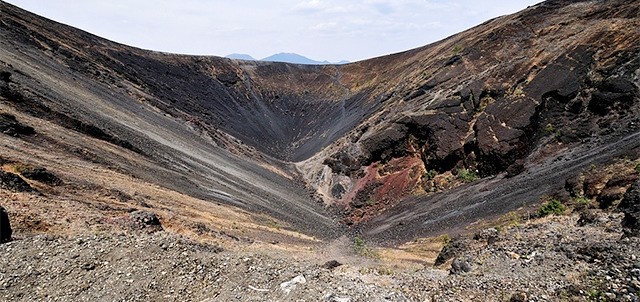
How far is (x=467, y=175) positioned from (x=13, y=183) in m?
23.8

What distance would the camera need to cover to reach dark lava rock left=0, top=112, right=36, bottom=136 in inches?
650

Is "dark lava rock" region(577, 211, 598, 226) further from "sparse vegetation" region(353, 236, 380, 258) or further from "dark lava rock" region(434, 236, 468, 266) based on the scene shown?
"sparse vegetation" region(353, 236, 380, 258)

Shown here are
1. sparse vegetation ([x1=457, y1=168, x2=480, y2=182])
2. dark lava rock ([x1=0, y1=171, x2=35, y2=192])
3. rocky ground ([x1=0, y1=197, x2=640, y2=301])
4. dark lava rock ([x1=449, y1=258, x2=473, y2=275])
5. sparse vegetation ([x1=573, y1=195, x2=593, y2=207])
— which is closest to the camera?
rocky ground ([x1=0, y1=197, x2=640, y2=301])

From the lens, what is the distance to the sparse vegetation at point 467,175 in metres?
25.5

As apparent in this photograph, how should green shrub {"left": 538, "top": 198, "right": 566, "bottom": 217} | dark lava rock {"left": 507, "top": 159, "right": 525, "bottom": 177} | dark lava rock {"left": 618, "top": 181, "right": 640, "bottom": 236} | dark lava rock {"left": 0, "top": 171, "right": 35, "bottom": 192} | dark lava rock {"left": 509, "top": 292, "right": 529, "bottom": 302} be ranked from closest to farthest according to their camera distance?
1. dark lava rock {"left": 509, "top": 292, "right": 529, "bottom": 302}
2. dark lava rock {"left": 618, "top": 181, "right": 640, "bottom": 236}
3. dark lava rock {"left": 0, "top": 171, "right": 35, "bottom": 192}
4. green shrub {"left": 538, "top": 198, "right": 566, "bottom": 217}
5. dark lava rock {"left": 507, "top": 159, "right": 525, "bottom": 177}

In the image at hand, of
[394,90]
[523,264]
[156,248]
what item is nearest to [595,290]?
[523,264]

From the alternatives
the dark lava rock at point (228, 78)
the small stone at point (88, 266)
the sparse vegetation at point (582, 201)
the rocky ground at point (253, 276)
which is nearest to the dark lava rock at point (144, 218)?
the rocky ground at point (253, 276)

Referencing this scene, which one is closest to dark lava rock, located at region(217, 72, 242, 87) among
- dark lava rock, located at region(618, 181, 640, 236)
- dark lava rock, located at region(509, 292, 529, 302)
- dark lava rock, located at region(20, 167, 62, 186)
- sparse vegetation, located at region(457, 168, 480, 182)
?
sparse vegetation, located at region(457, 168, 480, 182)

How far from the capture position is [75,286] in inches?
312

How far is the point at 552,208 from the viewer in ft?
51.0

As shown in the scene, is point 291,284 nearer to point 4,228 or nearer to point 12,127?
point 4,228

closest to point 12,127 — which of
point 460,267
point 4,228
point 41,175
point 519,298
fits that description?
point 41,175

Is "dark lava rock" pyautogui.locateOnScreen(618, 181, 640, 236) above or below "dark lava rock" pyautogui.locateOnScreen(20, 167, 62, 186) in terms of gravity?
above

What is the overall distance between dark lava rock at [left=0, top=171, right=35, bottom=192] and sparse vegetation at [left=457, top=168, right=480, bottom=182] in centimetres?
2312
